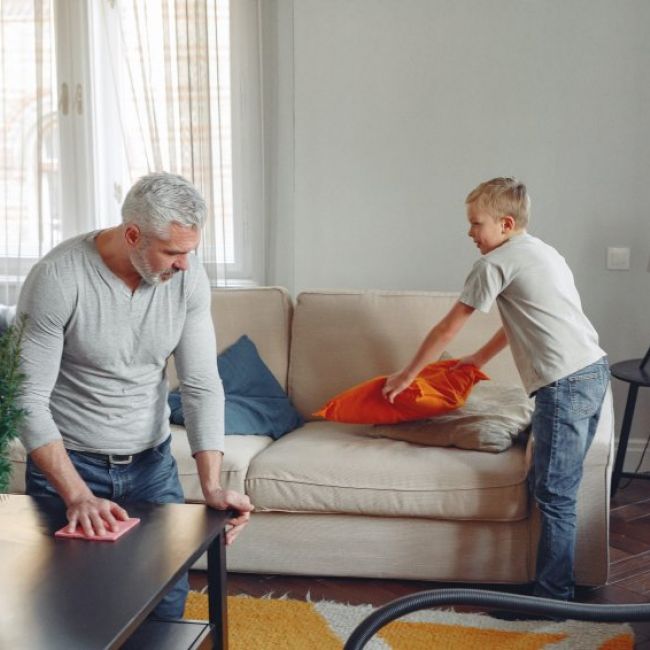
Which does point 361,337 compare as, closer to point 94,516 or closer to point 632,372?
point 632,372

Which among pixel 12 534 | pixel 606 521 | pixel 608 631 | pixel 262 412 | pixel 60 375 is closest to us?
pixel 12 534

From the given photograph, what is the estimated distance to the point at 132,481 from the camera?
2062 millimetres

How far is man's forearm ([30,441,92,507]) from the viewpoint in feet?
5.78

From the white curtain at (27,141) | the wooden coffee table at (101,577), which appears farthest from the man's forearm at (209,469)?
the white curtain at (27,141)

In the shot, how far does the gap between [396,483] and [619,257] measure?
1596mm

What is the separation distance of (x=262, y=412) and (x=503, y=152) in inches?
58.1

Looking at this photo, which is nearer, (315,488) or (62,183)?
(315,488)

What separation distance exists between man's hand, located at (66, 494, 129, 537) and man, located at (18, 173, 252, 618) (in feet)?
0.21

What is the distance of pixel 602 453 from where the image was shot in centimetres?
274

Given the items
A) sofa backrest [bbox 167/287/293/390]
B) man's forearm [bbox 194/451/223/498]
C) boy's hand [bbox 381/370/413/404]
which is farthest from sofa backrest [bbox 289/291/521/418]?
man's forearm [bbox 194/451/223/498]

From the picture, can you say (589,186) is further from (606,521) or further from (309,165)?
(606,521)

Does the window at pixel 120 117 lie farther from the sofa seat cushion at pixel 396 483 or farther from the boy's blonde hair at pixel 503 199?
the boy's blonde hair at pixel 503 199

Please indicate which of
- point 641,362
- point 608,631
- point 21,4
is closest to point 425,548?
point 608,631

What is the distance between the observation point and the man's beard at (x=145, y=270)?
190cm
